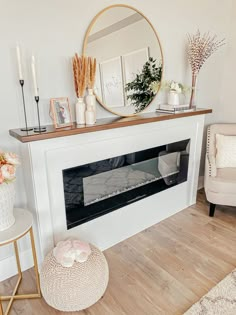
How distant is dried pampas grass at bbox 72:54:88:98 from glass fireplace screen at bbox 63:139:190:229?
0.56 m

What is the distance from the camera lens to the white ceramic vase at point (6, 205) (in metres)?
1.32

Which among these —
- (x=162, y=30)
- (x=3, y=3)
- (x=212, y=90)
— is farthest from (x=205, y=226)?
(x=3, y=3)

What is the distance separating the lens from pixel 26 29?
1.50m

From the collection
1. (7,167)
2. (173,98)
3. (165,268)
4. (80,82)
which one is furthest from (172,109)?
(7,167)

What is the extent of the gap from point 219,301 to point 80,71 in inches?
67.9

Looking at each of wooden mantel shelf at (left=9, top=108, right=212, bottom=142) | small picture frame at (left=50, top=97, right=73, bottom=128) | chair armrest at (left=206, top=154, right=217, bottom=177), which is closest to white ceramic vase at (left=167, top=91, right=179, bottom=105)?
wooden mantel shelf at (left=9, top=108, right=212, bottom=142)

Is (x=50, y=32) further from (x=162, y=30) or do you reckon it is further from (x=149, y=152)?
(x=149, y=152)

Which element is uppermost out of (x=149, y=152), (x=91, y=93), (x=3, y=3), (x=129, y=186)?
(x=3, y=3)

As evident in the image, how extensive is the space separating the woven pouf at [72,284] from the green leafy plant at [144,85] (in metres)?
1.32

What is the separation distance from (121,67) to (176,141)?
0.89 meters

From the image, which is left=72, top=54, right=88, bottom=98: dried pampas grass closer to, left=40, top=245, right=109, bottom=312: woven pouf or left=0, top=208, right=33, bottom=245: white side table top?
left=0, top=208, right=33, bottom=245: white side table top

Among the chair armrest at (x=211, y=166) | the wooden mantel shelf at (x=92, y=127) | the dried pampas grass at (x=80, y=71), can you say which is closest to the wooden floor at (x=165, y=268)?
the chair armrest at (x=211, y=166)

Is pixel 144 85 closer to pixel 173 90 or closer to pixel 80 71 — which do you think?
pixel 173 90

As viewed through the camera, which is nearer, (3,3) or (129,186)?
(3,3)
